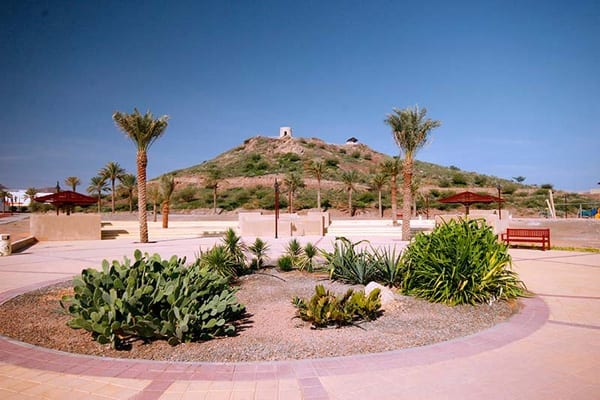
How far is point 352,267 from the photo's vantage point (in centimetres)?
802

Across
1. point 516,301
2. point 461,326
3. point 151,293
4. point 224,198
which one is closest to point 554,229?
point 516,301

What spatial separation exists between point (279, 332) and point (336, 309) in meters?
0.81

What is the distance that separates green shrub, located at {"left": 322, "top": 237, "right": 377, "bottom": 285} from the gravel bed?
119 centimetres

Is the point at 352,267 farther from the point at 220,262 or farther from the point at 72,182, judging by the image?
the point at 72,182

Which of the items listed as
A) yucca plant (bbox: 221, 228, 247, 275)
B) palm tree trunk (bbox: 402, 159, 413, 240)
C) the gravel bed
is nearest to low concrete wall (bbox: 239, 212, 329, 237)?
palm tree trunk (bbox: 402, 159, 413, 240)

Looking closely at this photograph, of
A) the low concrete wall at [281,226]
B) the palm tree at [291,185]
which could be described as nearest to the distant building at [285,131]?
the palm tree at [291,185]

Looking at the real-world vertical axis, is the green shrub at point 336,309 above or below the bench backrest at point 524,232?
below

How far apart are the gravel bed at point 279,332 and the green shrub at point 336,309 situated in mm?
125

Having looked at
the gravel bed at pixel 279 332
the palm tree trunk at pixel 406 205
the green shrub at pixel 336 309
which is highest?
the palm tree trunk at pixel 406 205

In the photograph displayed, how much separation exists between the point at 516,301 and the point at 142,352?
5655 mm

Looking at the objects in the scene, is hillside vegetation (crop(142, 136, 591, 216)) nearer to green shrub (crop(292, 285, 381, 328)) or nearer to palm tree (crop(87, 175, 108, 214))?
palm tree (crop(87, 175, 108, 214))

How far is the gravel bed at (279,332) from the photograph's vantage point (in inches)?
173

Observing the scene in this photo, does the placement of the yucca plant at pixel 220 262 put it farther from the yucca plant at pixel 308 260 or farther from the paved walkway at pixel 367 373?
the paved walkway at pixel 367 373

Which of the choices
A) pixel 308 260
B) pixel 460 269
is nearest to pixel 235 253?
pixel 308 260
